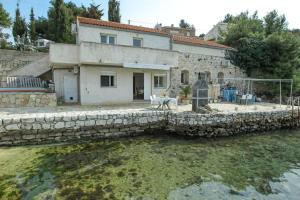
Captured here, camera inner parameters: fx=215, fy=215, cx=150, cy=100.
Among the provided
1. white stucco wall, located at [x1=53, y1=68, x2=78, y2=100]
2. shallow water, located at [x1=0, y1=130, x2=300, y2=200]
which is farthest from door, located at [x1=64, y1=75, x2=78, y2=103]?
shallow water, located at [x1=0, y1=130, x2=300, y2=200]

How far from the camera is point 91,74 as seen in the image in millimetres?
16984

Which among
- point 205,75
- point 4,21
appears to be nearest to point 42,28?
point 4,21

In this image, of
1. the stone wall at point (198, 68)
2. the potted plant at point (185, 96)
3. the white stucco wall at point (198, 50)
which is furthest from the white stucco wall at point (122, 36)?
the potted plant at point (185, 96)

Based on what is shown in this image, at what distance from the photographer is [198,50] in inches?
952

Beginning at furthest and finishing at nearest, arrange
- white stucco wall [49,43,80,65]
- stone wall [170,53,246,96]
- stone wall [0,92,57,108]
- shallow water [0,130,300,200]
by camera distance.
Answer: stone wall [170,53,246,96] < white stucco wall [49,43,80,65] < stone wall [0,92,57,108] < shallow water [0,130,300,200]

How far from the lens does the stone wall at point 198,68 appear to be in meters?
22.4

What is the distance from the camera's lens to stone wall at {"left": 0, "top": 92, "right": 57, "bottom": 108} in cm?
1502

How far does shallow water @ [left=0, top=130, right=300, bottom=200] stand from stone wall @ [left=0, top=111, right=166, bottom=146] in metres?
0.71

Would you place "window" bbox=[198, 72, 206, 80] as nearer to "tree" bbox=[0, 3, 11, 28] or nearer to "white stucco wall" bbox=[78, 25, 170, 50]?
"white stucco wall" bbox=[78, 25, 170, 50]

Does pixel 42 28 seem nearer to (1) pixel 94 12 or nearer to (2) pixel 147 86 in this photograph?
(1) pixel 94 12

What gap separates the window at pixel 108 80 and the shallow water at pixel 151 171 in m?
7.27

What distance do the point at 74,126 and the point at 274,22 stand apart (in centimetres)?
3177

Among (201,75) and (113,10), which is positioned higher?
(113,10)

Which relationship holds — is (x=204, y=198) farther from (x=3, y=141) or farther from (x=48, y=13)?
(x=48, y=13)
